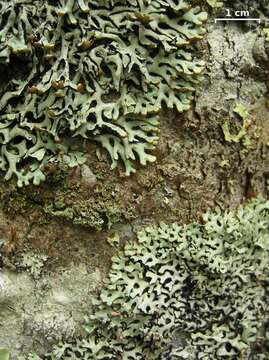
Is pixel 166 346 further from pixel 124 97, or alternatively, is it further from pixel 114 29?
pixel 114 29

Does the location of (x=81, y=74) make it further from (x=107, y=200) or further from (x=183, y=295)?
(x=183, y=295)

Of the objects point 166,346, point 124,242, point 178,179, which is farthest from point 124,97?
point 166,346

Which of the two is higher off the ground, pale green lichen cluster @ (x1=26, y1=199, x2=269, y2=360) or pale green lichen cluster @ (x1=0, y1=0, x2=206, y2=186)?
pale green lichen cluster @ (x1=0, y1=0, x2=206, y2=186)

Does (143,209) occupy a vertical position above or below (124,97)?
below

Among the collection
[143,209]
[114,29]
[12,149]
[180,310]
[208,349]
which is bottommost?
[208,349]

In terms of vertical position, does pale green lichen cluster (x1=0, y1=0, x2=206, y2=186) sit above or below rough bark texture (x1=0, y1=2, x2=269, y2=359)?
above

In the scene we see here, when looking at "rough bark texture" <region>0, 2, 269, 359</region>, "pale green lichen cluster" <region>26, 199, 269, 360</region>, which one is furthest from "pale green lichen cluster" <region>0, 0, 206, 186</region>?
"pale green lichen cluster" <region>26, 199, 269, 360</region>

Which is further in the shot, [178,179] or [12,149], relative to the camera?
[178,179]

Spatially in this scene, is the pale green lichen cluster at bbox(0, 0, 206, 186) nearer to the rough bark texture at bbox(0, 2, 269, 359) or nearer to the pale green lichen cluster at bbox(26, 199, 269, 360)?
the rough bark texture at bbox(0, 2, 269, 359)
